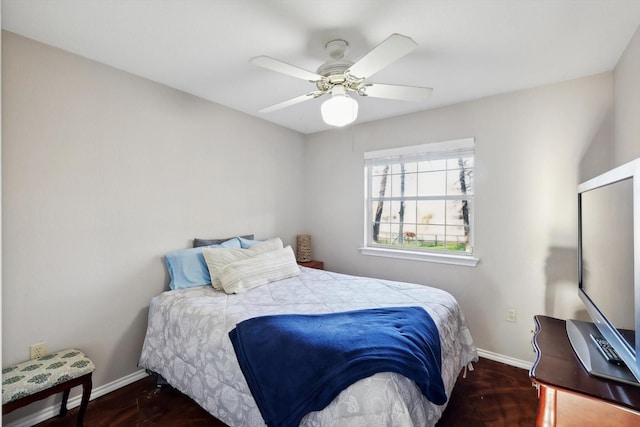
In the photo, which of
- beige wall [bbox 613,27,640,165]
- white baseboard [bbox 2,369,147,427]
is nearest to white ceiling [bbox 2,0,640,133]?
beige wall [bbox 613,27,640,165]

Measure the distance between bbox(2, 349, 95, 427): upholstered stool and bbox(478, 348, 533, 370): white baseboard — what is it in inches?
124

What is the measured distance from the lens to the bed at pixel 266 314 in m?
1.29

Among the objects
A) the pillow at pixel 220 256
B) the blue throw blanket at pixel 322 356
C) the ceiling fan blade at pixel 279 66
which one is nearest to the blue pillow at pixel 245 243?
the pillow at pixel 220 256

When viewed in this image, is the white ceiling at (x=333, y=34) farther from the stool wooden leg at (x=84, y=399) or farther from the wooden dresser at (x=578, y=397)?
the stool wooden leg at (x=84, y=399)

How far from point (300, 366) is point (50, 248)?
1.86 meters

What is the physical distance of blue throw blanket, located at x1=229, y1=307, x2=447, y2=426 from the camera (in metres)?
1.35

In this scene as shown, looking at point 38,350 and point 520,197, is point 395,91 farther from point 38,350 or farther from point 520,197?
point 38,350

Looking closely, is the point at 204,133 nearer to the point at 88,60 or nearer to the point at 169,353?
the point at 88,60

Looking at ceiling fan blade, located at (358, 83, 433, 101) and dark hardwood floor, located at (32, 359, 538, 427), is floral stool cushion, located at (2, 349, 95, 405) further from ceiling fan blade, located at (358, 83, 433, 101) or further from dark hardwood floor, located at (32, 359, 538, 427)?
ceiling fan blade, located at (358, 83, 433, 101)

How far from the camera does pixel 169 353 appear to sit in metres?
2.12

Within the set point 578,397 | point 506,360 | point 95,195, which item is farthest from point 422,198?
point 95,195

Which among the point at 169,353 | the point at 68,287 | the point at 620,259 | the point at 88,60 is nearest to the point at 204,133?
Answer: the point at 88,60

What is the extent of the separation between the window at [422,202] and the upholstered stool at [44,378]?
2.74 metres

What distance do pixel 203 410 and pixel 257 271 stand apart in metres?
1.03
